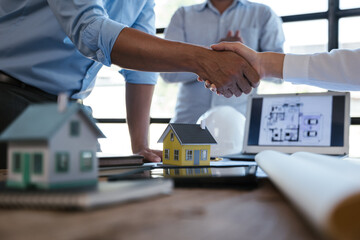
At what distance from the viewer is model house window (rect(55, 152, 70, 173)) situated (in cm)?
52

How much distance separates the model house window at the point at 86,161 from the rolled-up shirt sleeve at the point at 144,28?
118 cm

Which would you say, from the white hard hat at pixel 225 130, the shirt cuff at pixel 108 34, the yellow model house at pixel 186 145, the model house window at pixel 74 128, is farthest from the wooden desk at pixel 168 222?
the white hard hat at pixel 225 130

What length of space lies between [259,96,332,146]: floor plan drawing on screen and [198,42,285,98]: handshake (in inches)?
10.7

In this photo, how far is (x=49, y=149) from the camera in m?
0.50

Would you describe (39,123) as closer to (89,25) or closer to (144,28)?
(89,25)

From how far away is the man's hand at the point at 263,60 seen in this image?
1.47 m

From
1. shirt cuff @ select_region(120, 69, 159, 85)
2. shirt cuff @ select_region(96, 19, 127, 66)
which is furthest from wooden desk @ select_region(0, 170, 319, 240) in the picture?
shirt cuff @ select_region(120, 69, 159, 85)

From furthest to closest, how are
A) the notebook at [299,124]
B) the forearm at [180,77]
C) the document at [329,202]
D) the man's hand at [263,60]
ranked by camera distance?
1. the forearm at [180,77]
2. the notebook at [299,124]
3. the man's hand at [263,60]
4. the document at [329,202]

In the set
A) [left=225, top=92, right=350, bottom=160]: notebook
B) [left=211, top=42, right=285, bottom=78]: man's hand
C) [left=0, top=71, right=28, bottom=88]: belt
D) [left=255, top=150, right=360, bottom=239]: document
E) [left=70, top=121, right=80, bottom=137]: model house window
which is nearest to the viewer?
[left=255, top=150, right=360, bottom=239]: document

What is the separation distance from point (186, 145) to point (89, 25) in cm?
47

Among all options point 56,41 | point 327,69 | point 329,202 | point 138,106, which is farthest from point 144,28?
point 329,202

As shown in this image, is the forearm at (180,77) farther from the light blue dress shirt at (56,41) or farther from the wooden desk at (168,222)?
the wooden desk at (168,222)

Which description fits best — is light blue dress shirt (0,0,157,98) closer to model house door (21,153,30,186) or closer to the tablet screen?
model house door (21,153,30,186)

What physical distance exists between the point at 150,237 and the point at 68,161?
0.76 ft
